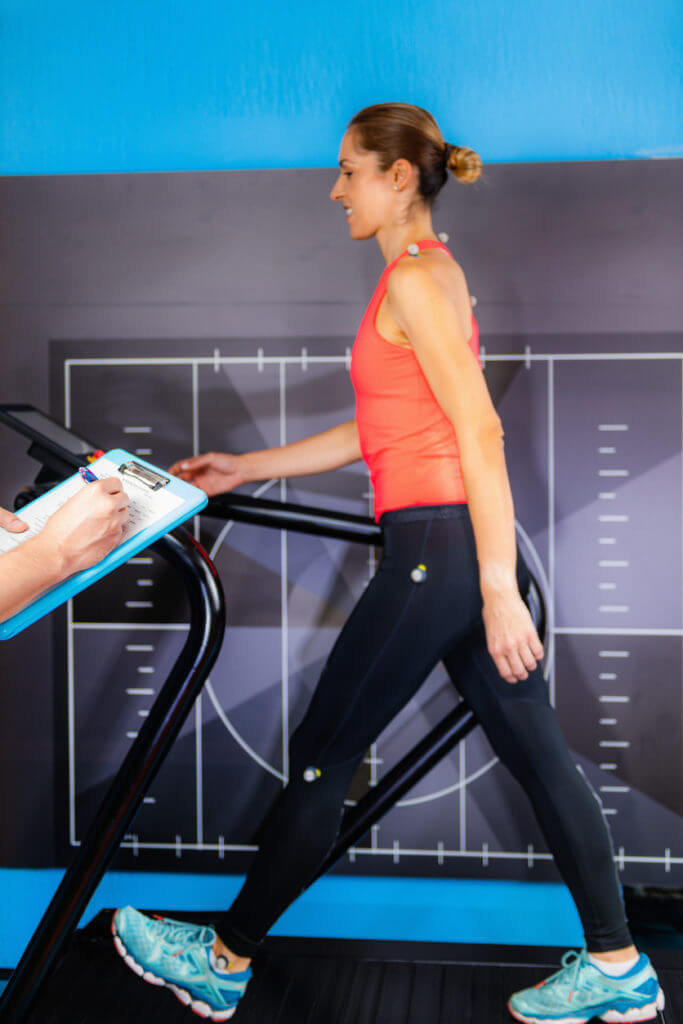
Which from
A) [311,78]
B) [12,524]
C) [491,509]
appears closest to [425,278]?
[491,509]

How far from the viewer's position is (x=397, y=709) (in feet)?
4.94

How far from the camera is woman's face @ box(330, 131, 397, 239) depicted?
1577 mm

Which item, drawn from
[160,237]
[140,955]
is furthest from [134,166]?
[140,955]

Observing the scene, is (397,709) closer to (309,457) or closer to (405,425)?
(405,425)

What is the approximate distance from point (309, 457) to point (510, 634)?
0.70 m

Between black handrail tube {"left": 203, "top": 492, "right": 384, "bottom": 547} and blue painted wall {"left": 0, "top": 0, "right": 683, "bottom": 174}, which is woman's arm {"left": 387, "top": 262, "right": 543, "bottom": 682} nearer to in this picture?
black handrail tube {"left": 203, "top": 492, "right": 384, "bottom": 547}

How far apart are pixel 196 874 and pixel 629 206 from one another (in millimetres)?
2002

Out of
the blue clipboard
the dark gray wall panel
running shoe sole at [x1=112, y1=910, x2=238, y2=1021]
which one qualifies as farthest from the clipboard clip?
running shoe sole at [x1=112, y1=910, x2=238, y2=1021]

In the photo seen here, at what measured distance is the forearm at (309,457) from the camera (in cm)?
189

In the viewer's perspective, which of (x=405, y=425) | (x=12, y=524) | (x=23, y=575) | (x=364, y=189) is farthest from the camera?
(x=364, y=189)

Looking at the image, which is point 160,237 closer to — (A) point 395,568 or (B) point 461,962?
(A) point 395,568

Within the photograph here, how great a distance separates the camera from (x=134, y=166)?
211 centimetres

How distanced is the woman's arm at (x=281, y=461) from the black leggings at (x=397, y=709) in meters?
0.40

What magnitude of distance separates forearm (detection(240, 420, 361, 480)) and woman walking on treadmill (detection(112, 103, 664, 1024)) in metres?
0.30
